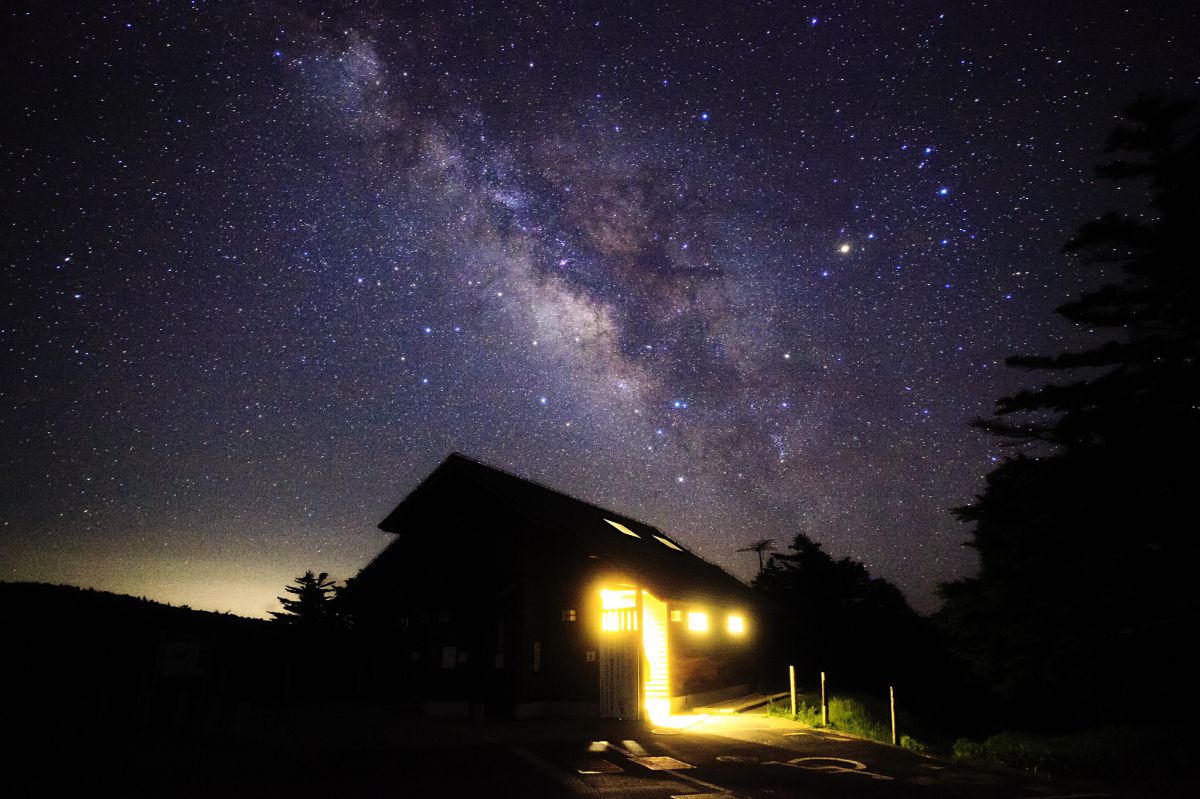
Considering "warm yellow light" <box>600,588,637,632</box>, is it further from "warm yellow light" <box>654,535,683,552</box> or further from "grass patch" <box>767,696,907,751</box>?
"warm yellow light" <box>654,535,683,552</box>

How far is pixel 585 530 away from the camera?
2028cm

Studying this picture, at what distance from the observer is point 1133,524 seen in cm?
1402

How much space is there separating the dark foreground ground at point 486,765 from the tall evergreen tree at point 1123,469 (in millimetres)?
4528

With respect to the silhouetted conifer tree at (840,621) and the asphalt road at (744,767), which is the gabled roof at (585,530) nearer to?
the asphalt road at (744,767)

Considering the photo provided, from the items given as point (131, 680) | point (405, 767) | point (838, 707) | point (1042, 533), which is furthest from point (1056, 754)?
point (131, 680)

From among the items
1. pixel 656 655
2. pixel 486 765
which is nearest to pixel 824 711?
pixel 656 655

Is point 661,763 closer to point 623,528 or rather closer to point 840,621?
point 623,528

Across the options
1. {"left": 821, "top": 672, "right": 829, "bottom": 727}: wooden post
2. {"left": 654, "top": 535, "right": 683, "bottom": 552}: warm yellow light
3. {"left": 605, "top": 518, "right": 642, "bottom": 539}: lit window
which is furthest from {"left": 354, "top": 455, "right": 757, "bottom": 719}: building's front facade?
{"left": 654, "top": 535, "right": 683, "bottom": 552}: warm yellow light

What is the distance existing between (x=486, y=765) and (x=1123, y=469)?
48.1ft

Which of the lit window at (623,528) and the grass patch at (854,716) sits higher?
the lit window at (623,528)

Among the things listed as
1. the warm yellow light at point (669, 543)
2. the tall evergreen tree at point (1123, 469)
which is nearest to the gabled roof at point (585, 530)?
the warm yellow light at point (669, 543)

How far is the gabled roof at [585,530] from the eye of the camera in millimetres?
18203

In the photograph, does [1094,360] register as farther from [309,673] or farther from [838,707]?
A: [309,673]

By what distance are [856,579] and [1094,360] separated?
3926cm
